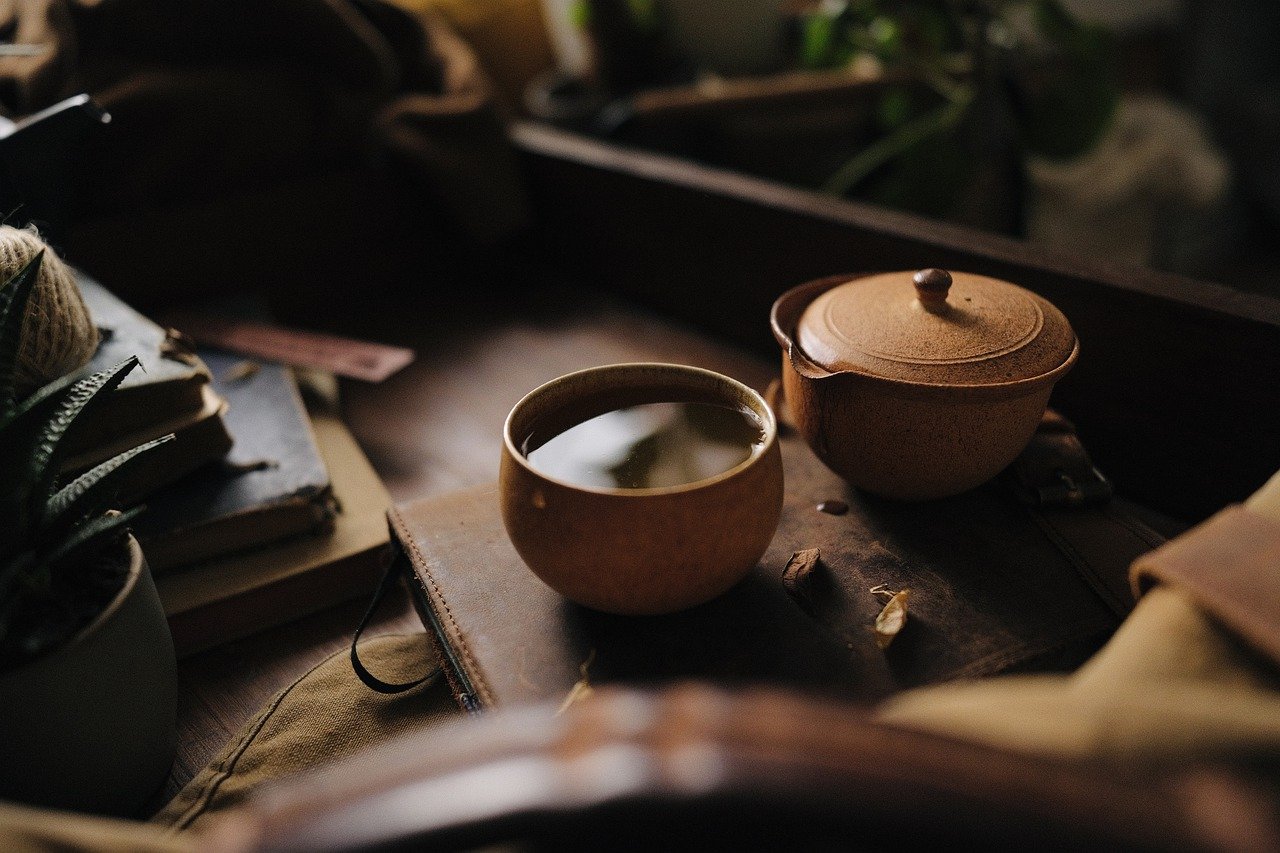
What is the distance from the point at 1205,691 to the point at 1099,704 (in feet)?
0.23

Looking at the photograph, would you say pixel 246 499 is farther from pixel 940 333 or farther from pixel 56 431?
pixel 940 333

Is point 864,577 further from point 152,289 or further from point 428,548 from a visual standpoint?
point 152,289

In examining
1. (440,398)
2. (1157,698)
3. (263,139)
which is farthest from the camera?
(263,139)

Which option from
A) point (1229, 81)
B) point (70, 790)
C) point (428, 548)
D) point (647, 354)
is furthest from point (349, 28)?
point (1229, 81)

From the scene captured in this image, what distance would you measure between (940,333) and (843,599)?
0.22 m

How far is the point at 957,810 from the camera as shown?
12.0 inches

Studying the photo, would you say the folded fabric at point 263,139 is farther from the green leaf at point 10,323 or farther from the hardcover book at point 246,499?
the green leaf at point 10,323

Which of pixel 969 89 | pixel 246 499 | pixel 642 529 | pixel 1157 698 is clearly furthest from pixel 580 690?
pixel 969 89

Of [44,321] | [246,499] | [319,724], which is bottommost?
[319,724]

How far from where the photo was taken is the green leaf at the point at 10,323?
584mm

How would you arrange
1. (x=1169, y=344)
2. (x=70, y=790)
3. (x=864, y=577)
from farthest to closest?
(x=1169, y=344) < (x=864, y=577) < (x=70, y=790)

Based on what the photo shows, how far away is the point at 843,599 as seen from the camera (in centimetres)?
67

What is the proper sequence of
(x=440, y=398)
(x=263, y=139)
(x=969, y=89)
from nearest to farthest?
(x=440, y=398) < (x=263, y=139) < (x=969, y=89)

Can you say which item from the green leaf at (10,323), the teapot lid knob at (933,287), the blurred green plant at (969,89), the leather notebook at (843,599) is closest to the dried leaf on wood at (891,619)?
the leather notebook at (843,599)
